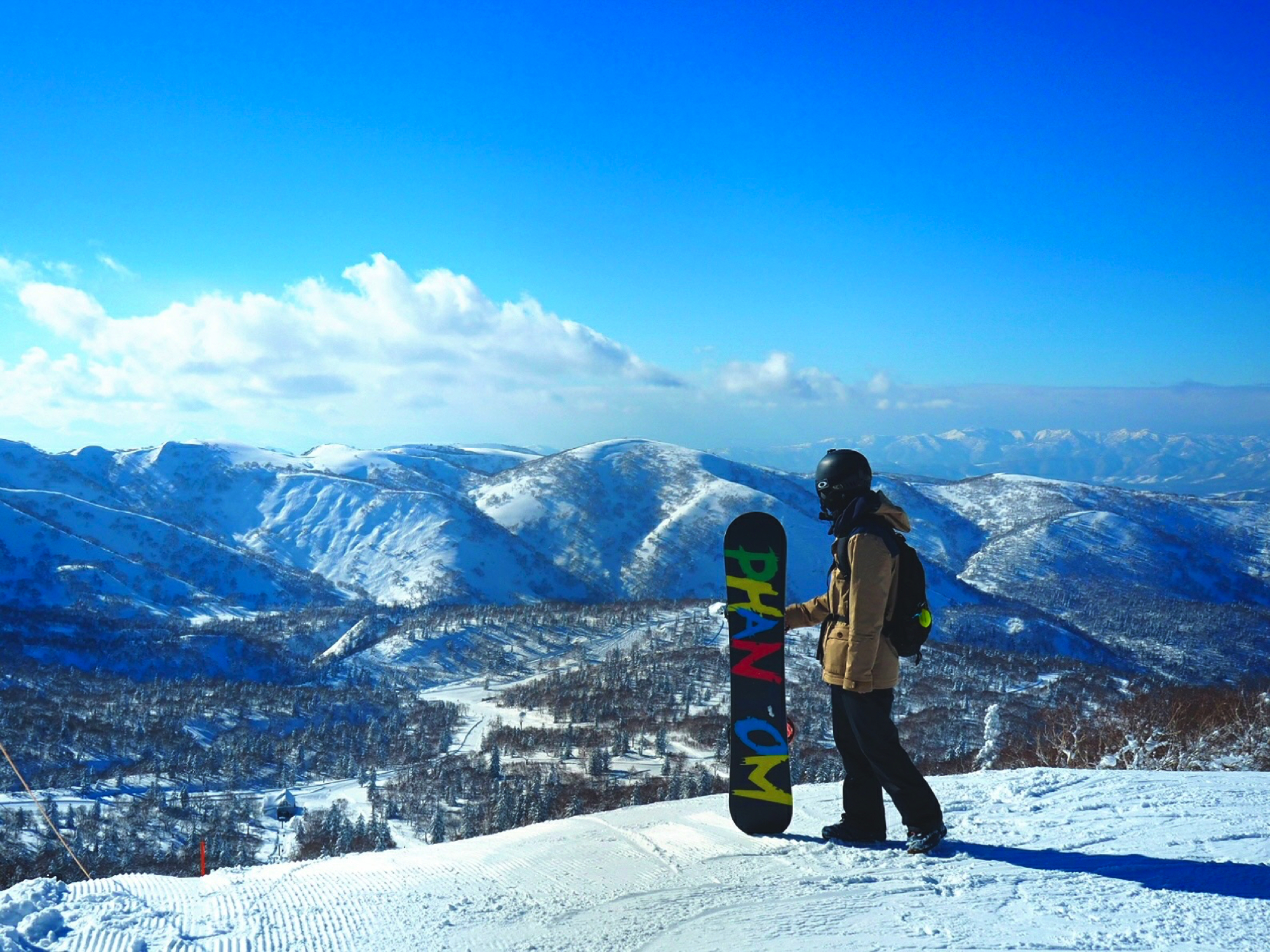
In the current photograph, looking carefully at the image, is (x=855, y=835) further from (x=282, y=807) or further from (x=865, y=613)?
(x=282, y=807)

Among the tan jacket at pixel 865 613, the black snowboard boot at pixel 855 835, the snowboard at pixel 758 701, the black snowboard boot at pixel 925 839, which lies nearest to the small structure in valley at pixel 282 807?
the snowboard at pixel 758 701

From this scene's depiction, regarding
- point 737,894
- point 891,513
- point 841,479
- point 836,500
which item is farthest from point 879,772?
point 841,479

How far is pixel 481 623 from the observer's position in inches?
7800

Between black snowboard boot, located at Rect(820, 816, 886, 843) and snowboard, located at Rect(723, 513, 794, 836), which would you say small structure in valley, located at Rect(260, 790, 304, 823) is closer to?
snowboard, located at Rect(723, 513, 794, 836)

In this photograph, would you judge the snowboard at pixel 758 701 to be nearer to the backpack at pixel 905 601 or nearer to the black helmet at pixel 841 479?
the black helmet at pixel 841 479

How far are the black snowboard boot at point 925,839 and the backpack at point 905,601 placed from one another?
1510mm

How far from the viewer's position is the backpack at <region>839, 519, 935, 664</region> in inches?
247

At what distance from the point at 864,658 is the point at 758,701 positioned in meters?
1.48

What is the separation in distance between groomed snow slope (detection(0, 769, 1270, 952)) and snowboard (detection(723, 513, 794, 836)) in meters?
0.29

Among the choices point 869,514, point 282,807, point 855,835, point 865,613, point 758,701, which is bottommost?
point 282,807

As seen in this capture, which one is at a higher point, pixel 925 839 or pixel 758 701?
pixel 758 701

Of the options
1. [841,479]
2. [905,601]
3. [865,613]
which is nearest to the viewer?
[865,613]

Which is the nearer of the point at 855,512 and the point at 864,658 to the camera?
the point at 864,658

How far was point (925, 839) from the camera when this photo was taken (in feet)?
21.0
